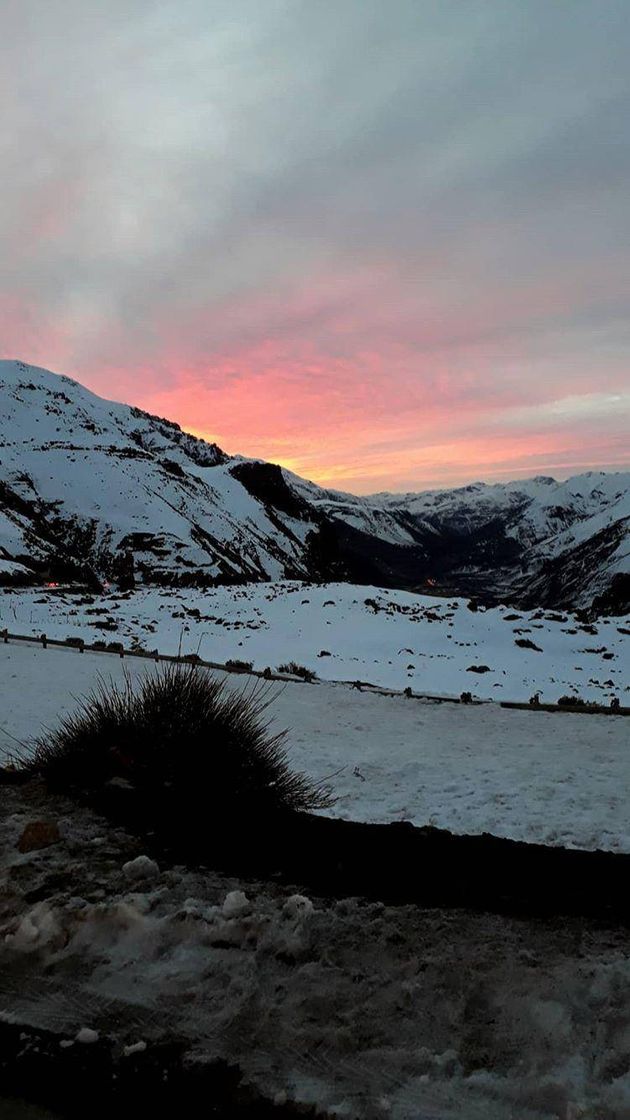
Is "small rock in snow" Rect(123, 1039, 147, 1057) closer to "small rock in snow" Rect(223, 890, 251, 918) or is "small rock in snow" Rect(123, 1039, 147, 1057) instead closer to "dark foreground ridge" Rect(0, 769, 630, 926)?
"small rock in snow" Rect(223, 890, 251, 918)

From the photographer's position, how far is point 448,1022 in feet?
7.61

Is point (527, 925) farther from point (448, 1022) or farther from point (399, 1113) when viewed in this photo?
point (399, 1113)

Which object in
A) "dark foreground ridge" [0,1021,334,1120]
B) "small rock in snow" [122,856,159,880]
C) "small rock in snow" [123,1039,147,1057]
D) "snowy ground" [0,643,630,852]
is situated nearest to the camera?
"dark foreground ridge" [0,1021,334,1120]

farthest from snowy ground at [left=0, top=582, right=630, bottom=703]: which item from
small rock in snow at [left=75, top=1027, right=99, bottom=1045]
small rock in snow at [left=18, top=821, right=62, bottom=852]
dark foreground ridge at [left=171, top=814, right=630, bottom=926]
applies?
small rock in snow at [left=75, top=1027, right=99, bottom=1045]

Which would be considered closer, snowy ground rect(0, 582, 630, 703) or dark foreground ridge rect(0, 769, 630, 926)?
dark foreground ridge rect(0, 769, 630, 926)

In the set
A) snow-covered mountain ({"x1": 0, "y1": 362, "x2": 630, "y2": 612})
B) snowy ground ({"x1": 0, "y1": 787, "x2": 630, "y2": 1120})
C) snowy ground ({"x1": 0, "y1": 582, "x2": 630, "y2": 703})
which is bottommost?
snowy ground ({"x1": 0, "y1": 582, "x2": 630, "y2": 703})

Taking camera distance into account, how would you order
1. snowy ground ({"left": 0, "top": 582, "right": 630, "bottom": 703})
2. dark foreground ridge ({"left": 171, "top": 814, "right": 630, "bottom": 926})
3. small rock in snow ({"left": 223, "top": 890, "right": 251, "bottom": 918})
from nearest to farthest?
1. small rock in snow ({"left": 223, "top": 890, "right": 251, "bottom": 918})
2. dark foreground ridge ({"left": 171, "top": 814, "right": 630, "bottom": 926})
3. snowy ground ({"left": 0, "top": 582, "right": 630, "bottom": 703})

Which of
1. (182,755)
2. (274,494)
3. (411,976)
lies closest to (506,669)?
(182,755)

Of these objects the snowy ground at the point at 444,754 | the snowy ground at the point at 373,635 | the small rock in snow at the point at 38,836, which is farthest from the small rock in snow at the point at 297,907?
the snowy ground at the point at 373,635

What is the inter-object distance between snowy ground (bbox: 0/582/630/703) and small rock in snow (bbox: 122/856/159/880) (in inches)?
481

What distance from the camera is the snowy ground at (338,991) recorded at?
6.68 ft

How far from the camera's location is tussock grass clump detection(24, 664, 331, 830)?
4715 mm

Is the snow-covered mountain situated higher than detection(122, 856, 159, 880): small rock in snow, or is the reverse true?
the snow-covered mountain

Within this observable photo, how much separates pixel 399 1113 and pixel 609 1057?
79cm
